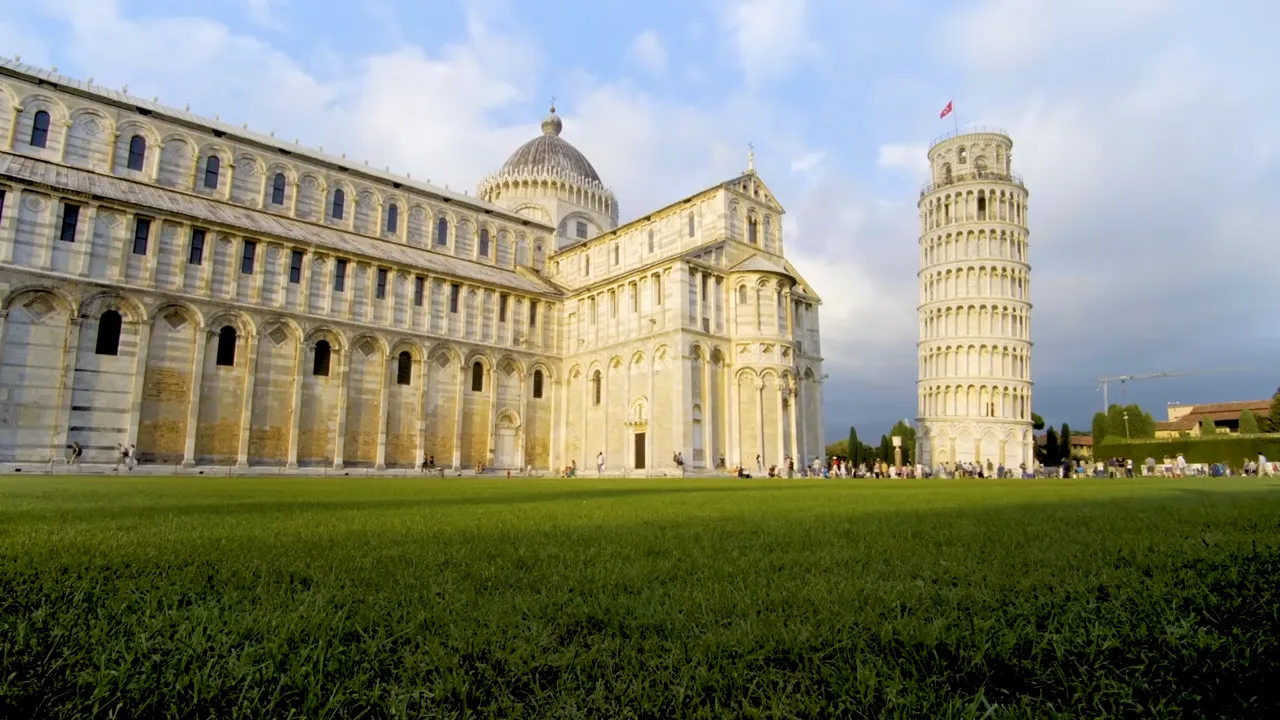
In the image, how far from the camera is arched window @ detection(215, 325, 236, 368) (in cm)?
3092

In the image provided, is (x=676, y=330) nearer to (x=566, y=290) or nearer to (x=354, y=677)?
(x=566, y=290)

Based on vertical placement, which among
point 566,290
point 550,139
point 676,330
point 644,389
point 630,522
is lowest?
point 630,522

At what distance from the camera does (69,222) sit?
28.1 meters

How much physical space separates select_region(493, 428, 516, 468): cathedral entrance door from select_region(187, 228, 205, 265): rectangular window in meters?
17.0

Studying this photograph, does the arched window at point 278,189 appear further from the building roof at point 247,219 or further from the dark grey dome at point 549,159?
the dark grey dome at point 549,159

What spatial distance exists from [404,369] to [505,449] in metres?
7.45

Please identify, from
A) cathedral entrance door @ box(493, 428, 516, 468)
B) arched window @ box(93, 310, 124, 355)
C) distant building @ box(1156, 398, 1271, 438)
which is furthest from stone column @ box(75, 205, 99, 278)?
distant building @ box(1156, 398, 1271, 438)

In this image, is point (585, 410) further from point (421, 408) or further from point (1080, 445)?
point (1080, 445)

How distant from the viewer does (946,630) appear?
2.63m

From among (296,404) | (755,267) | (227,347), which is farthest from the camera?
(755,267)

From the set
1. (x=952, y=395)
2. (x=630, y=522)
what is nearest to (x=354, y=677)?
(x=630, y=522)

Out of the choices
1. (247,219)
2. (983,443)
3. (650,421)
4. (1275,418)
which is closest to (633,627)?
(650,421)

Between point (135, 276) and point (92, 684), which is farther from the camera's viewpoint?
point (135, 276)

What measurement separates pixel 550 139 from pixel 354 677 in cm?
5813
